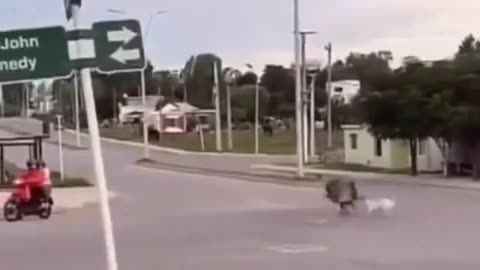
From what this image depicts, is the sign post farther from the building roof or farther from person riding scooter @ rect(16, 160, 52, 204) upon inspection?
the building roof

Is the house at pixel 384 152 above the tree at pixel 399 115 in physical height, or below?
below

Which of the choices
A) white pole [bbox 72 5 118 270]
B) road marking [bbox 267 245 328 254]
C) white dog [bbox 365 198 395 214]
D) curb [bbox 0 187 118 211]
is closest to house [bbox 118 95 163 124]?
curb [bbox 0 187 118 211]

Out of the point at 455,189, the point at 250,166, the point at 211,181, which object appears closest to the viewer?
the point at 455,189

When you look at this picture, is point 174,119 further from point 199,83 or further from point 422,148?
point 422,148

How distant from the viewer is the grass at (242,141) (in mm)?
91750

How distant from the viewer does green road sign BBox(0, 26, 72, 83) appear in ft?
26.1

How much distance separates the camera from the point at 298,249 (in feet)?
68.1

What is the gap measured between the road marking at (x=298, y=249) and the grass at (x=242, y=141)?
208 feet

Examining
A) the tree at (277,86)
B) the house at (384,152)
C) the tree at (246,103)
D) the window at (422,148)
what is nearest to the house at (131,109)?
the tree at (246,103)

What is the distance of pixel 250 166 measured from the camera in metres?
63.6

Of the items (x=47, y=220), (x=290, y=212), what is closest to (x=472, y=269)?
(x=290, y=212)

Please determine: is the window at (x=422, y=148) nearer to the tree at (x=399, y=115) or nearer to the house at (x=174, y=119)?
the tree at (x=399, y=115)

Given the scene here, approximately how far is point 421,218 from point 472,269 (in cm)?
1022

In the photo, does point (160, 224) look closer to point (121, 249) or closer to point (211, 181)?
point (121, 249)
